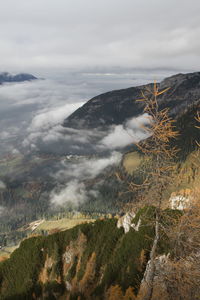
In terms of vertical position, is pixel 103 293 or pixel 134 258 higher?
pixel 134 258

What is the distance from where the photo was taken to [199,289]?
18984 mm

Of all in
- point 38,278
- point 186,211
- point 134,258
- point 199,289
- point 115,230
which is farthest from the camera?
point 38,278

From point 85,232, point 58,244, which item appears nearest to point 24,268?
point 58,244

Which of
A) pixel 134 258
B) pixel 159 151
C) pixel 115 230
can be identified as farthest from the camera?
pixel 115 230

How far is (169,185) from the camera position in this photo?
17484mm

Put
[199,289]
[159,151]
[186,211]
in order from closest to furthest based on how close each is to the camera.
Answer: [159,151] → [186,211] → [199,289]

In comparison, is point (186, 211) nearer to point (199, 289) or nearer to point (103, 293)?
point (199, 289)

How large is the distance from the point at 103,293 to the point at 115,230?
40.6 meters

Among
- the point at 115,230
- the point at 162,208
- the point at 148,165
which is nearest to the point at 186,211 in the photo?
the point at 162,208

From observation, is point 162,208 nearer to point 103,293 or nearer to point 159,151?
point 159,151

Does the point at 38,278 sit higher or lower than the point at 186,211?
lower

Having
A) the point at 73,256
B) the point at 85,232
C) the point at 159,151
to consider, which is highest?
the point at 159,151

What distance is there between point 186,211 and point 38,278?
136 metres

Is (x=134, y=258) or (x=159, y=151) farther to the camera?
(x=134, y=258)
